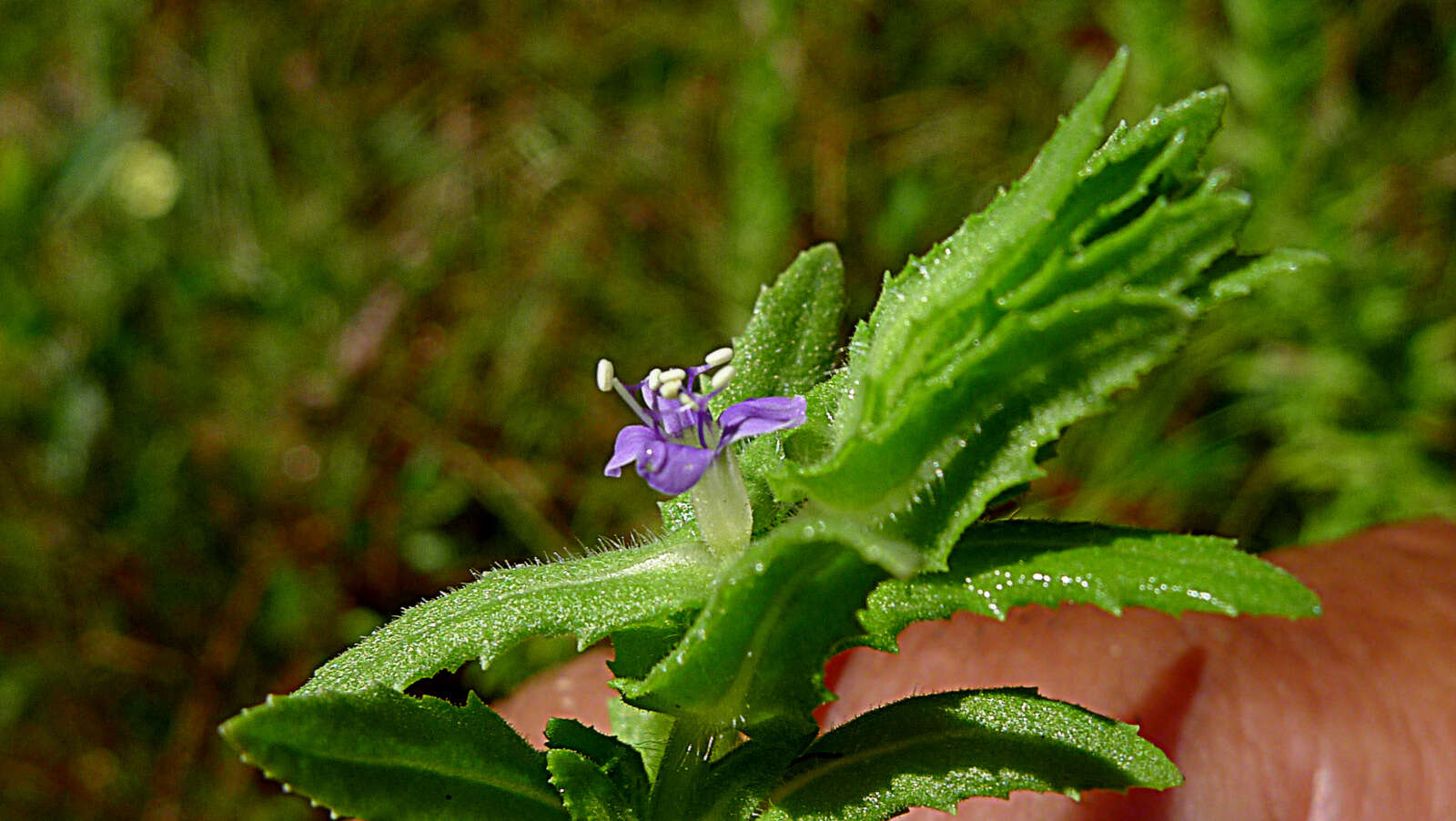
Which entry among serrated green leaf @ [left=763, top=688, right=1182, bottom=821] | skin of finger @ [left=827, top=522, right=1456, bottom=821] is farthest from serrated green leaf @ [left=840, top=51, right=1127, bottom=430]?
skin of finger @ [left=827, top=522, right=1456, bottom=821]

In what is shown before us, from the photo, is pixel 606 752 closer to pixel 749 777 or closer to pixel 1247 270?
pixel 749 777

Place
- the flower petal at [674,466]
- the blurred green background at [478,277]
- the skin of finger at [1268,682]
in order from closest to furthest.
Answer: the flower petal at [674,466] < the skin of finger at [1268,682] < the blurred green background at [478,277]

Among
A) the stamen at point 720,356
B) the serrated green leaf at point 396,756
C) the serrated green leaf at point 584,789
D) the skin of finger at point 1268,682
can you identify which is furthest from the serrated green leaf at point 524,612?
the skin of finger at point 1268,682

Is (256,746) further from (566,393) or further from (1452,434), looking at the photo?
Result: (1452,434)

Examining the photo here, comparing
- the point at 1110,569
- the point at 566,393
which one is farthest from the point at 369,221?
the point at 1110,569

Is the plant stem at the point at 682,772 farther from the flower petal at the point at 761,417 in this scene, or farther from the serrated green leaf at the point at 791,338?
the serrated green leaf at the point at 791,338

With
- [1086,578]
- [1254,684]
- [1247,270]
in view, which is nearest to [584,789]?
[1086,578]

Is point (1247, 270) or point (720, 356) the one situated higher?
point (720, 356)
